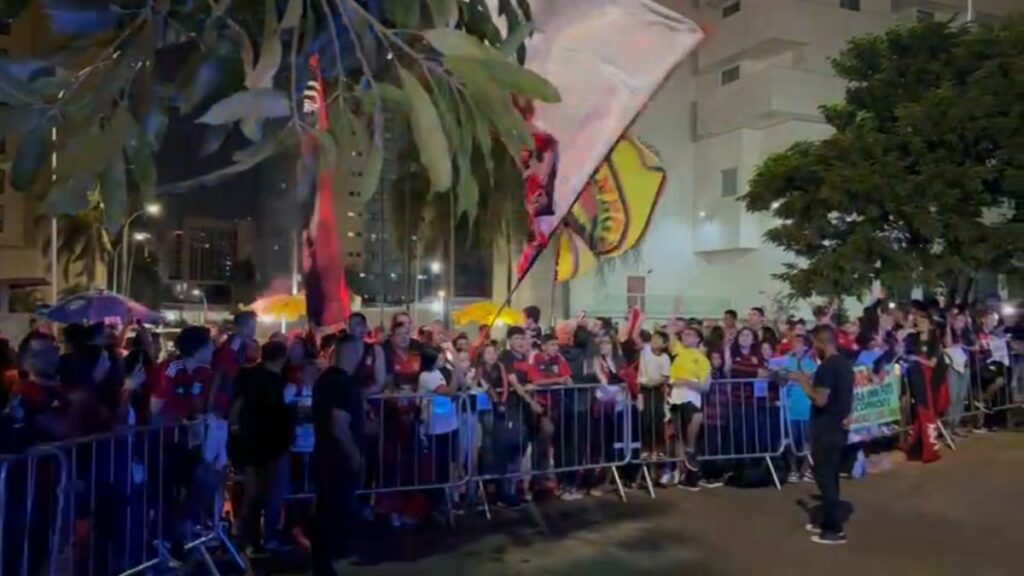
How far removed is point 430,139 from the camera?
2.42m

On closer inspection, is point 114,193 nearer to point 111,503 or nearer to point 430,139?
point 430,139

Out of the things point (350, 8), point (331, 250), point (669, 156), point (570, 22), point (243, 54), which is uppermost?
point (669, 156)

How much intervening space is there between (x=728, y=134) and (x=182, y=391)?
30604mm

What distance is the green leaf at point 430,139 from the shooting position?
240 cm

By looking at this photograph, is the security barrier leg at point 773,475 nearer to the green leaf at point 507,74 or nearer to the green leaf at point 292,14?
the green leaf at point 507,74

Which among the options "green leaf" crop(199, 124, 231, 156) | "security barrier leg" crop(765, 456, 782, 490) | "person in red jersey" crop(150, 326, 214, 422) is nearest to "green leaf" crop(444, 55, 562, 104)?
"green leaf" crop(199, 124, 231, 156)

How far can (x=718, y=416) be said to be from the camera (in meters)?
10.4

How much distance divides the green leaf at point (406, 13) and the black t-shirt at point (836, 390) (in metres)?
6.19

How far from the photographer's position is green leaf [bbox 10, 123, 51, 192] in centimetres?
224

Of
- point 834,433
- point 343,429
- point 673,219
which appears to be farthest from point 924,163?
point 673,219

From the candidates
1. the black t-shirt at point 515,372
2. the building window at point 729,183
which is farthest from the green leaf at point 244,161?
the building window at point 729,183

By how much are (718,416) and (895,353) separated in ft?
10.4

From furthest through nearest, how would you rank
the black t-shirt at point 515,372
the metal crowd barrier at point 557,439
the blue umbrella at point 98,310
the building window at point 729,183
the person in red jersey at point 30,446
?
the building window at point 729,183, the blue umbrella at point 98,310, the black t-shirt at point 515,372, the metal crowd barrier at point 557,439, the person in red jersey at point 30,446

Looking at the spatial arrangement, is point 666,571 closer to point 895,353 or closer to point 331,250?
point 331,250
